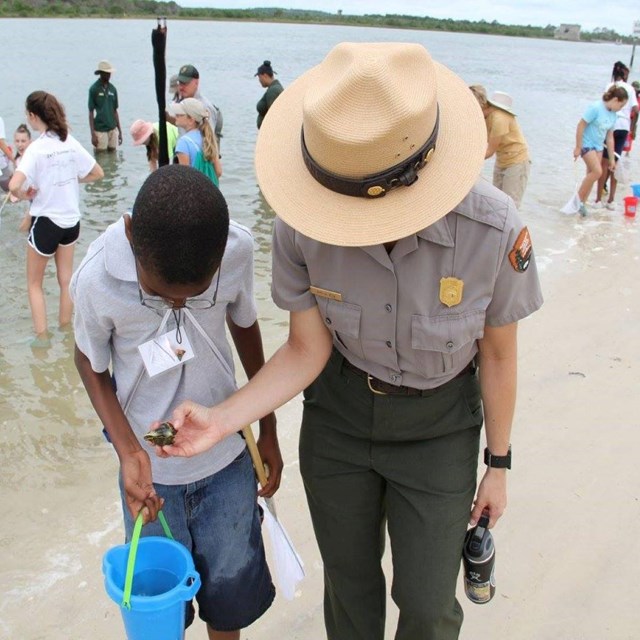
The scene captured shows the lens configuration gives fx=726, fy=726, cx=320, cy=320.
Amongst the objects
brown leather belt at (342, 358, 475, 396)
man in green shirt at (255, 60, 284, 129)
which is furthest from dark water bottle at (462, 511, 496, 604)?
man in green shirt at (255, 60, 284, 129)

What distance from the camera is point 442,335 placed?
193 cm

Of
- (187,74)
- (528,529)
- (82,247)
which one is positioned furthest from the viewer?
(82,247)

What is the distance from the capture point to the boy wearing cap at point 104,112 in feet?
42.8

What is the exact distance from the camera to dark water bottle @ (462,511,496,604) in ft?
7.42

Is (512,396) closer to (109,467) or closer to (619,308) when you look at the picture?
(109,467)

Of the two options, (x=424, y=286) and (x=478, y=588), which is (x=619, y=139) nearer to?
(x=478, y=588)

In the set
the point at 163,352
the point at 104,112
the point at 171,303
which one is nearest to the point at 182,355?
the point at 163,352

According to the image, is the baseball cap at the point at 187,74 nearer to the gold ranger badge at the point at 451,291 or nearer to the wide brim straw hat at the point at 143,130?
the wide brim straw hat at the point at 143,130

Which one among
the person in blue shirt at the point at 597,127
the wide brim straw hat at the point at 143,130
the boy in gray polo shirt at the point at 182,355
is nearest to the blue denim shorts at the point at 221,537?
the boy in gray polo shirt at the point at 182,355

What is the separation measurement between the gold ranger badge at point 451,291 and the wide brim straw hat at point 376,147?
0.87ft

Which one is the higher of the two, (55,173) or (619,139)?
(55,173)

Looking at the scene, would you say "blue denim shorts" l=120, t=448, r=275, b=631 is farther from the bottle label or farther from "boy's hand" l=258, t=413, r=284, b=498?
the bottle label

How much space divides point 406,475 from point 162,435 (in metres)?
0.73

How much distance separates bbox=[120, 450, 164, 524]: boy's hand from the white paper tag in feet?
0.83
